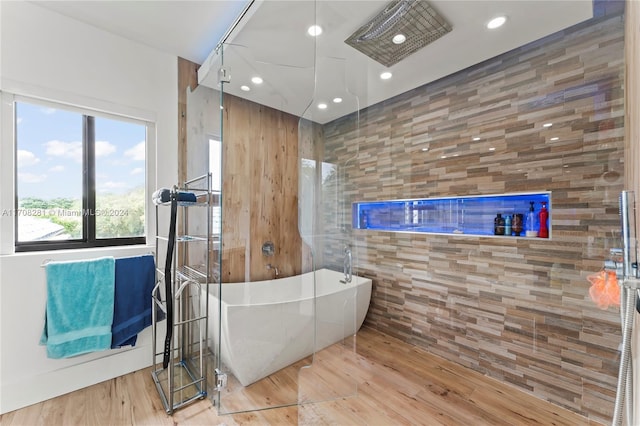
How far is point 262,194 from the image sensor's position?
84.2 inches

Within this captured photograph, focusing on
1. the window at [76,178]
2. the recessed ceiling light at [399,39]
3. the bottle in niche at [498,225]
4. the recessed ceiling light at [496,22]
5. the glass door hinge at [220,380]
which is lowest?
the glass door hinge at [220,380]

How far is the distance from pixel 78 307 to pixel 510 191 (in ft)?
10.3

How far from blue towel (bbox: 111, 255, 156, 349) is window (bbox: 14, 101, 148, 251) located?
0.87 ft

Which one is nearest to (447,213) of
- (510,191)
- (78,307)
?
(510,191)

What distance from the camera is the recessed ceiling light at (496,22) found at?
152 cm

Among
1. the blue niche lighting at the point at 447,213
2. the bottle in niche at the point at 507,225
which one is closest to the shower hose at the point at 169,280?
the blue niche lighting at the point at 447,213

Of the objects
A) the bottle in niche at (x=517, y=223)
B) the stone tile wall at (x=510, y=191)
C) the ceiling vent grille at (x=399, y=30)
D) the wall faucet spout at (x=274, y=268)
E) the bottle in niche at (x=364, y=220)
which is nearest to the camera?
the stone tile wall at (x=510, y=191)

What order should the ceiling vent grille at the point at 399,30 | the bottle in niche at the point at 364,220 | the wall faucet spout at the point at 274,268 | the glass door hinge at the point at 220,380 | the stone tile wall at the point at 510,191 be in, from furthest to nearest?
the bottle in niche at the point at 364,220 → the wall faucet spout at the point at 274,268 → the glass door hinge at the point at 220,380 → the ceiling vent grille at the point at 399,30 → the stone tile wall at the point at 510,191

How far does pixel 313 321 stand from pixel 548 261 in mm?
1658

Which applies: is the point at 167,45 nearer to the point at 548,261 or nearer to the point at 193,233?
the point at 193,233

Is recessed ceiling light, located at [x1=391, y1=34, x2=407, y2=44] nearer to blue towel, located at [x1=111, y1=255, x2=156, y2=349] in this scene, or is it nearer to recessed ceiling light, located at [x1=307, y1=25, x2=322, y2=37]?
recessed ceiling light, located at [x1=307, y1=25, x2=322, y2=37]

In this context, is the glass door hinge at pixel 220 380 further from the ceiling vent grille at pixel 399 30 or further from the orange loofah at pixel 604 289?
the ceiling vent grille at pixel 399 30

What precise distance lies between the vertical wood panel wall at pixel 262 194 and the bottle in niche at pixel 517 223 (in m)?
1.61

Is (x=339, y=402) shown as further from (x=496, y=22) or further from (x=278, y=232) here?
(x=496, y=22)
